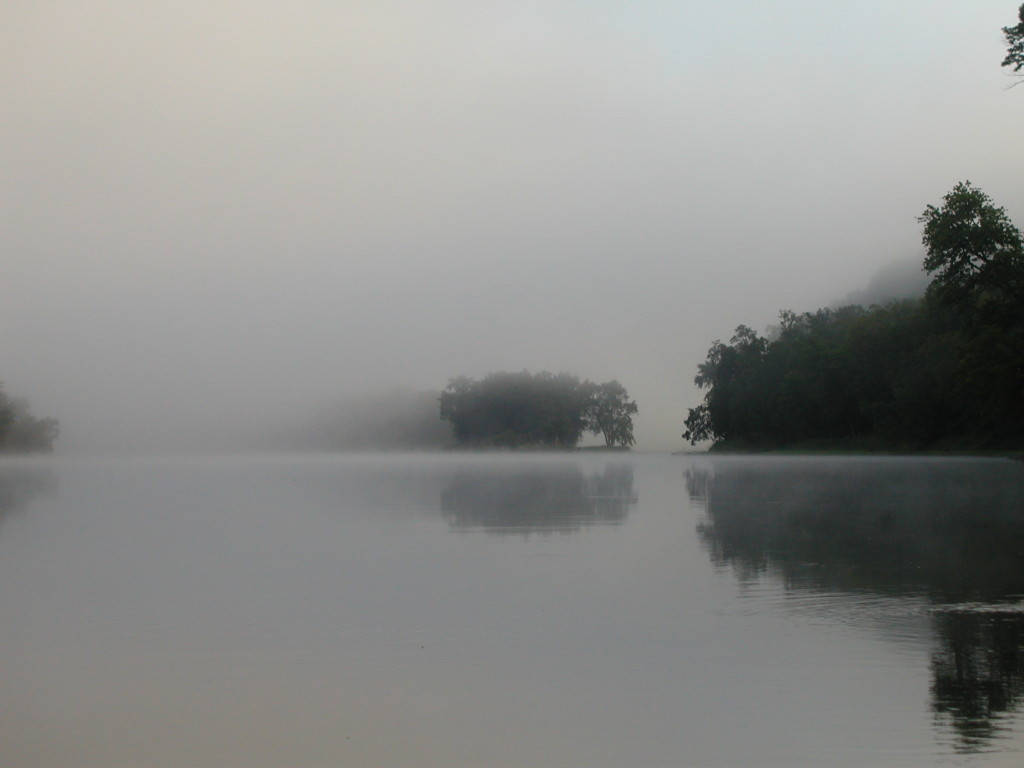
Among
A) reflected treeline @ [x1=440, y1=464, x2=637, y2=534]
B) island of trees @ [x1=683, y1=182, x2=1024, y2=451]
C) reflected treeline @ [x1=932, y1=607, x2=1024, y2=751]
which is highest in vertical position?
island of trees @ [x1=683, y1=182, x2=1024, y2=451]

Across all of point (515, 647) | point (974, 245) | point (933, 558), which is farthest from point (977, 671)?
point (974, 245)

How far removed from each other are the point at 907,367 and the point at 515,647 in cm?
9200

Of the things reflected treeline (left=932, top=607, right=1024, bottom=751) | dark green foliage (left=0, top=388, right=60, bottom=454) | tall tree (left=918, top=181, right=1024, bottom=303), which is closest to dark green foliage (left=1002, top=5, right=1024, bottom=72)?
tall tree (left=918, top=181, right=1024, bottom=303)

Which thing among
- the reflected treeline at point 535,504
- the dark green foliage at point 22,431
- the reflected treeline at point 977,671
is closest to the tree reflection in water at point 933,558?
the reflected treeline at point 977,671

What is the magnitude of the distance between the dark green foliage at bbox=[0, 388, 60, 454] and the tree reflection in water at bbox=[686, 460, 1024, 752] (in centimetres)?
14708

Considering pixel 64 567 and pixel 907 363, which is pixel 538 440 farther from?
pixel 64 567

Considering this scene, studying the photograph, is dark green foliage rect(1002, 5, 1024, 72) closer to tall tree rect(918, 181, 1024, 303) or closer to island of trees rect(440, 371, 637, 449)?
tall tree rect(918, 181, 1024, 303)

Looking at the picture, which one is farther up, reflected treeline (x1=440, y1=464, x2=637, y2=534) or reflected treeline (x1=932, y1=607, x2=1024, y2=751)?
reflected treeline (x1=440, y1=464, x2=637, y2=534)

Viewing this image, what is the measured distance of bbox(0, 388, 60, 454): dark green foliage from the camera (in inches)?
6368

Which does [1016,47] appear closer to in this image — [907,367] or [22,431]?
[907,367]

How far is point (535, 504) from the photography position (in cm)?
2858

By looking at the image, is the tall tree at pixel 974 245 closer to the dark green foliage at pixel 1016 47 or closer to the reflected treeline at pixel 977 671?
the dark green foliage at pixel 1016 47

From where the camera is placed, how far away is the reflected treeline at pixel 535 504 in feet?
73.2

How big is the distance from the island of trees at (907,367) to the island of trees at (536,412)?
119 feet
